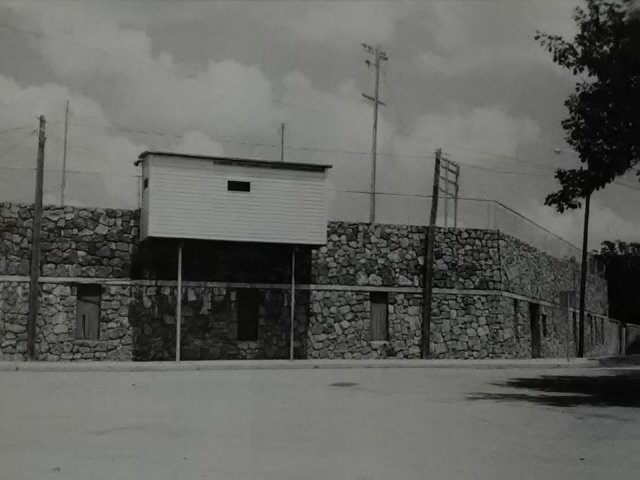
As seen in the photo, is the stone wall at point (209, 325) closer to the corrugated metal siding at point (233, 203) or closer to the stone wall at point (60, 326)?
the stone wall at point (60, 326)

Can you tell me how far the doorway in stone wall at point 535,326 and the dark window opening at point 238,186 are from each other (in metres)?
14.6

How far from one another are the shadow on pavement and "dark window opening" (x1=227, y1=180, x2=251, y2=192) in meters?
10.7

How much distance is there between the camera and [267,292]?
2833 cm

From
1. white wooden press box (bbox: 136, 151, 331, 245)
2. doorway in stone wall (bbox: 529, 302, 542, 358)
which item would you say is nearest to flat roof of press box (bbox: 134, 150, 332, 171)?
white wooden press box (bbox: 136, 151, 331, 245)

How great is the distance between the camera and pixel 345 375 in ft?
65.4

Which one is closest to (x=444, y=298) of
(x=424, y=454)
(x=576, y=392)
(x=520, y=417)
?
(x=576, y=392)

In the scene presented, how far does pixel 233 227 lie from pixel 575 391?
12.7 meters

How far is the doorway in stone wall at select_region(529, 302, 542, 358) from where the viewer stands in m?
35.8

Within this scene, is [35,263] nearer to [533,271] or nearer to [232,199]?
[232,199]

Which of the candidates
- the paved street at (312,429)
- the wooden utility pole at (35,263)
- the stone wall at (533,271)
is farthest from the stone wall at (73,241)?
the stone wall at (533,271)

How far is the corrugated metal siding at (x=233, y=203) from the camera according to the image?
25.6 meters

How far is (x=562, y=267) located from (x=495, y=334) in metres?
11.1

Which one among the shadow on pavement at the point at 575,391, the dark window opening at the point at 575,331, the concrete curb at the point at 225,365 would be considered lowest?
the concrete curb at the point at 225,365

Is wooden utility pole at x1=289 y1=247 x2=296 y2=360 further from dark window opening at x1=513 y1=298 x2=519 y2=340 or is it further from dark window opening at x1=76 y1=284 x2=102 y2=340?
dark window opening at x1=513 y1=298 x2=519 y2=340
